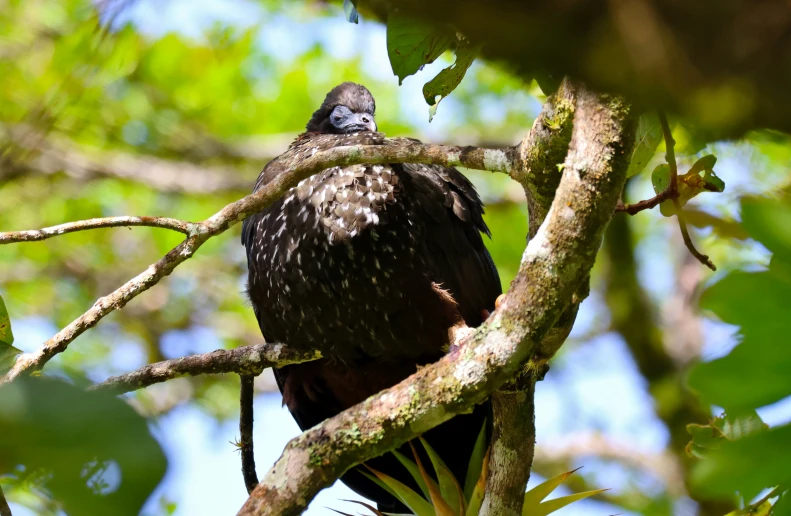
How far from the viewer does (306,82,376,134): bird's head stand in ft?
13.4

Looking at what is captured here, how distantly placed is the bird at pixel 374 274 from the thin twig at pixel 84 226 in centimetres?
68

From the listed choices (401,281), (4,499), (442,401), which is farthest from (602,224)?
(4,499)

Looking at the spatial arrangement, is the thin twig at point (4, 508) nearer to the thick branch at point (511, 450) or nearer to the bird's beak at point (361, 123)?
the thick branch at point (511, 450)

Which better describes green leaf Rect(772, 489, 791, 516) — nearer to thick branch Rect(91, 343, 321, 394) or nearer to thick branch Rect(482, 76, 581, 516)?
thick branch Rect(482, 76, 581, 516)

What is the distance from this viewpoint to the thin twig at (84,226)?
226 cm

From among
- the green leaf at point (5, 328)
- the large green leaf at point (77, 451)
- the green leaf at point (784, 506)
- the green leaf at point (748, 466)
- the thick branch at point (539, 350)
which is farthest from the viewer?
the green leaf at point (5, 328)

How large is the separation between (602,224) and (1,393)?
1.34 m

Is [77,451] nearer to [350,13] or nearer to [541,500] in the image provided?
[350,13]

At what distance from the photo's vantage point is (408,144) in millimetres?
2336

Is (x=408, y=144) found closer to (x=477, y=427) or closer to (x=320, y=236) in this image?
(x=320, y=236)

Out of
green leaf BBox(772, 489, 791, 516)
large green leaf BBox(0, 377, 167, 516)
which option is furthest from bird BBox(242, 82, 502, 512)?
large green leaf BBox(0, 377, 167, 516)

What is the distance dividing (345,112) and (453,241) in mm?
1352

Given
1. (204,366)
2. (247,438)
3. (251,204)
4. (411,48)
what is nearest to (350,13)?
(411,48)

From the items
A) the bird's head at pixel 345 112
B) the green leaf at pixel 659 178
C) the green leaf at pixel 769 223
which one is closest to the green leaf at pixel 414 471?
the green leaf at pixel 659 178
